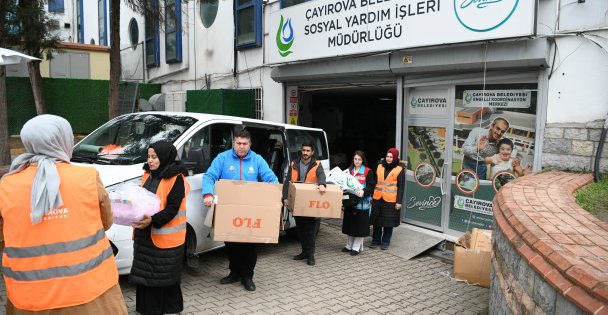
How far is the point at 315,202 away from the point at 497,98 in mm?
2987

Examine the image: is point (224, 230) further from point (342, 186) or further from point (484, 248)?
point (484, 248)

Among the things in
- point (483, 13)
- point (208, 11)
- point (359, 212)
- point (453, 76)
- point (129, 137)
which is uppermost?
point (208, 11)

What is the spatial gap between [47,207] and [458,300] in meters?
4.23

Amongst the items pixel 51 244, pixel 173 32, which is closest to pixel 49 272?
pixel 51 244

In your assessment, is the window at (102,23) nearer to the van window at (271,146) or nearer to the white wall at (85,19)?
the white wall at (85,19)

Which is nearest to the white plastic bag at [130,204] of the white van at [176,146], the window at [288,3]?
the white van at [176,146]

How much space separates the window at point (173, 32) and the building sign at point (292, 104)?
4298 millimetres

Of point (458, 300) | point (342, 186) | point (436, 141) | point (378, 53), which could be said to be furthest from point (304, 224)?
point (378, 53)

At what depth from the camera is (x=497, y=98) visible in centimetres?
646

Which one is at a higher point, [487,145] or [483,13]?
[483,13]

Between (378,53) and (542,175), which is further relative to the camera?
(378,53)

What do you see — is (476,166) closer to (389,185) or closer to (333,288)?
(389,185)

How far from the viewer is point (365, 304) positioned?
4.84 m

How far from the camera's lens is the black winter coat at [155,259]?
3801 mm
